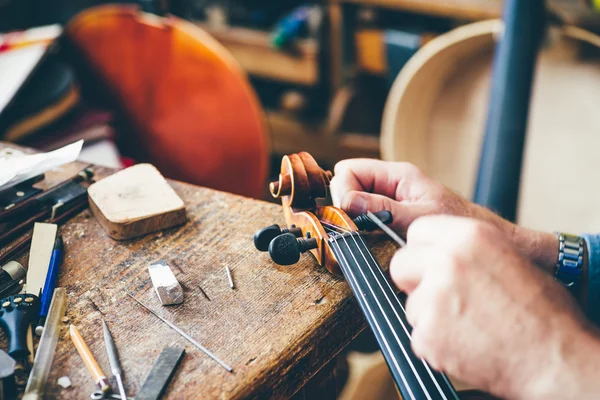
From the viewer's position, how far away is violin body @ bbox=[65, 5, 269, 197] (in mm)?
1664

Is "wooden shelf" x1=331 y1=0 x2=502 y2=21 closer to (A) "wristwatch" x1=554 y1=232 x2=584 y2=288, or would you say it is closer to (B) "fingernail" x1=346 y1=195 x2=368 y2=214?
(A) "wristwatch" x1=554 y1=232 x2=584 y2=288

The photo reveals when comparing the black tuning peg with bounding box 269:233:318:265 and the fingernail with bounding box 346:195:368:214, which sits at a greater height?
the fingernail with bounding box 346:195:368:214

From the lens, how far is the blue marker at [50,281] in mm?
726

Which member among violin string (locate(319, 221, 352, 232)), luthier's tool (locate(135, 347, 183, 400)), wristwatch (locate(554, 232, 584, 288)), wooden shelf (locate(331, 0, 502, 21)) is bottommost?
wristwatch (locate(554, 232, 584, 288))

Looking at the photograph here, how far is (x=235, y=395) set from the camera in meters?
0.63

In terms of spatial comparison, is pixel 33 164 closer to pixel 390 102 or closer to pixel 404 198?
pixel 404 198

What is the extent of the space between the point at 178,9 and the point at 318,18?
602 millimetres

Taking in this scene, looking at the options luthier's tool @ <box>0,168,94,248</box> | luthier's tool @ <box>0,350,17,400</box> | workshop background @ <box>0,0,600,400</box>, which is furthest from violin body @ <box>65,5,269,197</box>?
luthier's tool @ <box>0,350,17,400</box>

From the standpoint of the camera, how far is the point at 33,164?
0.91 metres

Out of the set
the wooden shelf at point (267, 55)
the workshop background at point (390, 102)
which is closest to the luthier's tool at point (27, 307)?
the workshop background at point (390, 102)

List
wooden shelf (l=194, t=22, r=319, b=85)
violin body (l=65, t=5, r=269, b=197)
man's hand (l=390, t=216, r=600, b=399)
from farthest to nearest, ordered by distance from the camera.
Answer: wooden shelf (l=194, t=22, r=319, b=85) < violin body (l=65, t=5, r=269, b=197) < man's hand (l=390, t=216, r=600, b=399)

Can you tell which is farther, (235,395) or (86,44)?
(86,44)

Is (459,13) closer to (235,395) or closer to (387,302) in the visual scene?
(387,302)

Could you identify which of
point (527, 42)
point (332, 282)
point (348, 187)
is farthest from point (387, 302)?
point (527, 42)
